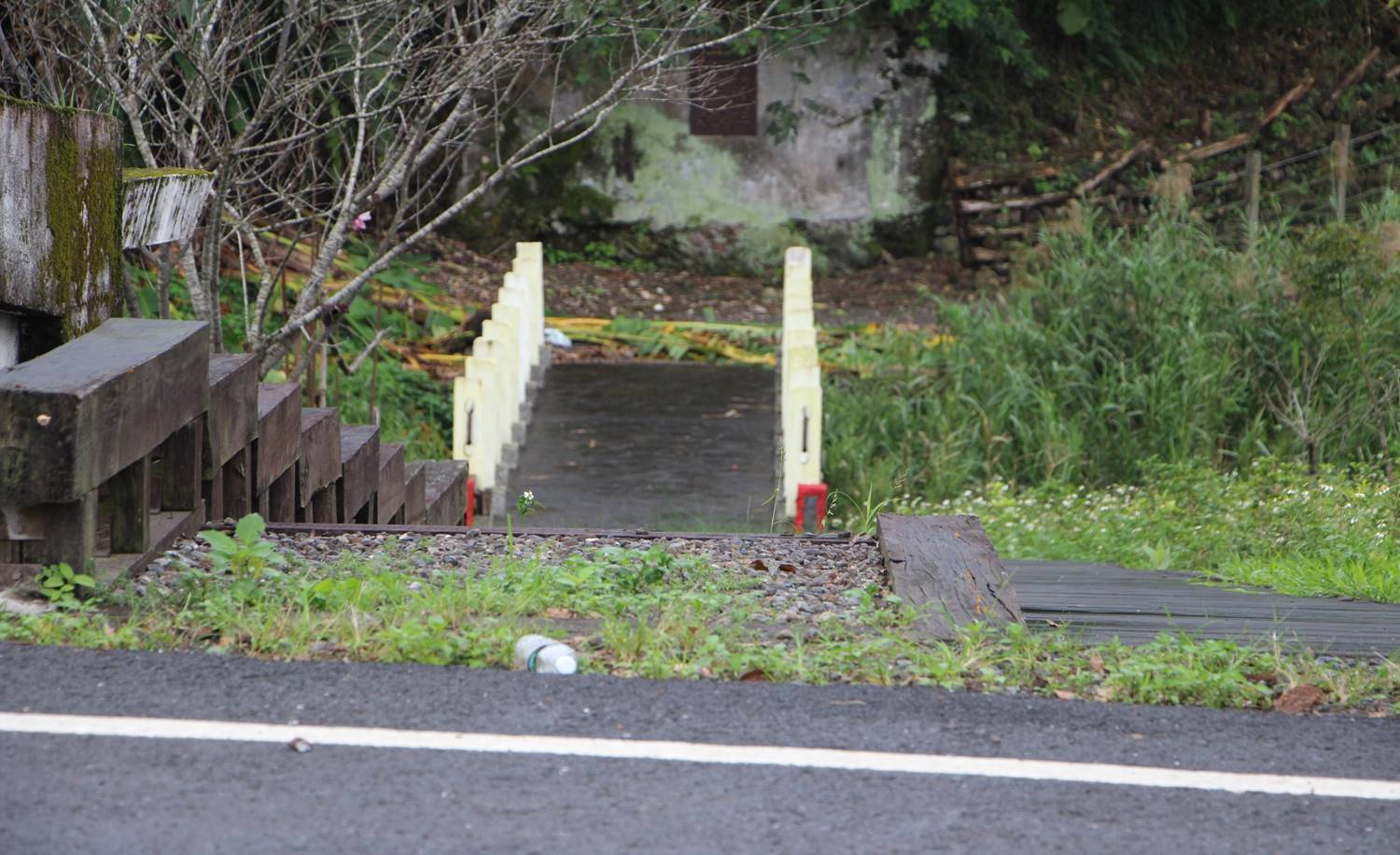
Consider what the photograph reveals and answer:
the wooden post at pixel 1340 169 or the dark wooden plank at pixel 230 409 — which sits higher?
the wooden post at pixel 1340 169

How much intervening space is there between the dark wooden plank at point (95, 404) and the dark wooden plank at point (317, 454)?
146cm

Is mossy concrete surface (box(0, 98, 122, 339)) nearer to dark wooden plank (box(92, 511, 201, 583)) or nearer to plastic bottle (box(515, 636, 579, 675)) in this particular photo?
dark wooden plank (box(92, 511, 201, 583))

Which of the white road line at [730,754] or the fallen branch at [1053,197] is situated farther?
the fallen branch at [1053,197]

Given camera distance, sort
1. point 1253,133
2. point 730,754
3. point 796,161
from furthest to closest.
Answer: point 796,161, point 1253,133, point 730,754

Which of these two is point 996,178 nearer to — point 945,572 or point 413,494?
point 413,494

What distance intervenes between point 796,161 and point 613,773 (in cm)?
1704

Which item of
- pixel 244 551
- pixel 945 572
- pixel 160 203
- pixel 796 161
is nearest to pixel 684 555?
pixel 945 572

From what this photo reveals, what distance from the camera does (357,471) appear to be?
23.0 ft

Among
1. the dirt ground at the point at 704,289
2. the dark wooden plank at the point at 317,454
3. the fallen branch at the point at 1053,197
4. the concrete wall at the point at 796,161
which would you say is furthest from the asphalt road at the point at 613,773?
the concrete wall at the point at 796,161

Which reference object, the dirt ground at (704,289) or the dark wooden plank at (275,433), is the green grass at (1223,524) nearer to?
the dark wooden plank at (275,433)

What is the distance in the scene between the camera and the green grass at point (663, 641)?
3.67m

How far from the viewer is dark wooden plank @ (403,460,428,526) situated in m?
8.16

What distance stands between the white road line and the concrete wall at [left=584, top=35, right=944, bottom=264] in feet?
54.7

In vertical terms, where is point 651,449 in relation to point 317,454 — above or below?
below
